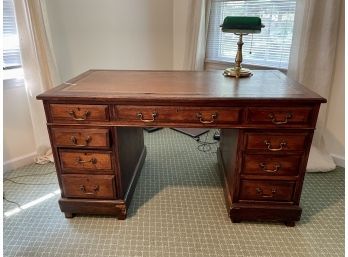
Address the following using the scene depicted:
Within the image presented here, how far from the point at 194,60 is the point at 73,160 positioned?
1784 mm

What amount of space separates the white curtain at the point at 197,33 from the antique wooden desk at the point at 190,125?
115cm

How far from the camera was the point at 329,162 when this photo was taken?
2227 millimetres

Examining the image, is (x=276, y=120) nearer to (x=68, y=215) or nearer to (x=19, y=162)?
(x=68, y=215)

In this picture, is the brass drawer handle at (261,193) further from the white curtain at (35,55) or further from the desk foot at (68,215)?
the white curtain at (35,55)

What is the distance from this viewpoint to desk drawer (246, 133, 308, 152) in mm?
1413

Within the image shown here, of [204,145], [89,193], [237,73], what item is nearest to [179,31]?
[204,145]

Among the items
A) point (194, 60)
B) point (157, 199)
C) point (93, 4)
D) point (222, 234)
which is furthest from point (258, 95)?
point (93, 4)

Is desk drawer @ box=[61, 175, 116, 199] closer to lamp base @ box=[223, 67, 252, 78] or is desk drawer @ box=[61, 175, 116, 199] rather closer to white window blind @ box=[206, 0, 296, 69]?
lamp base @ box=[223, 67, 252, 78]

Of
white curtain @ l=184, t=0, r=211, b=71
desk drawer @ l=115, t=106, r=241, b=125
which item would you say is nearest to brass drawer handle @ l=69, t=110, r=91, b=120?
desk drawer @ l=115, t=106, r=241, b=125

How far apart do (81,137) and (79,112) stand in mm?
150

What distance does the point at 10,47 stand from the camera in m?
2.05

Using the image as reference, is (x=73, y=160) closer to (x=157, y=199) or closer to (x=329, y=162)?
(x=157, y=199)

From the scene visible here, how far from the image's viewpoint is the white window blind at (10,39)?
196cm

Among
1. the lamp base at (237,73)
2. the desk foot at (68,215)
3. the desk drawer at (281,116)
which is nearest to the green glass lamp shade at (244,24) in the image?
the lamp base at (237,73)
